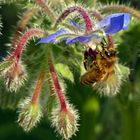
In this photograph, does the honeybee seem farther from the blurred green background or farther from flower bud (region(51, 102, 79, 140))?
the blurred green background

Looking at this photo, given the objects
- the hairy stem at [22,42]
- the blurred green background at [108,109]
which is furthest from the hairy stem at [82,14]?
the blurred green background at [108,109]

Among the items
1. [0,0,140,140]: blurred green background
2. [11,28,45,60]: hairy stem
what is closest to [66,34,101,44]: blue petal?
[11,28,45,60]: hairy stem

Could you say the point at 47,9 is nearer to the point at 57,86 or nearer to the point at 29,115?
the point at 57,86

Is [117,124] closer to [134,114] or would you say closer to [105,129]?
[105,129]

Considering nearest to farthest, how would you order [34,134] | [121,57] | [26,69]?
[26,69] → [121,57] → [34,134]

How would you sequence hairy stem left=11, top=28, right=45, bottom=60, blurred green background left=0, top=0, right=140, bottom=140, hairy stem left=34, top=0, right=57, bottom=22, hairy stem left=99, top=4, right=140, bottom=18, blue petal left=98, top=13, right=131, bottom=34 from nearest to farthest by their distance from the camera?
1. blue petal left=98, top=13, right=131, bottom=34
2. hairy stem left=11, top=28, right=45, bottom=60
3. hairy stem left=34, top=0, right=57, bottom=22
4. hairy stem left=99, top=4, right=140, bottom=18
5. blurred green background left=0, top=0, right=140, bottom=140

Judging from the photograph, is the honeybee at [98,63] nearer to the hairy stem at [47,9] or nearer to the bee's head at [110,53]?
the bee's head at [110,53]

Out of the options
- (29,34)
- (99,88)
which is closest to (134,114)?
(99,88)
